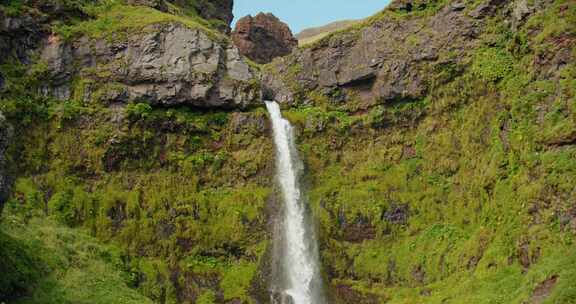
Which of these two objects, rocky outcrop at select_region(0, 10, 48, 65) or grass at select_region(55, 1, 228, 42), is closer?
rocky outcrop at select_region(0, 10, 48, 65)

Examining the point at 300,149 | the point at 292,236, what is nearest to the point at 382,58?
the point at 300,149

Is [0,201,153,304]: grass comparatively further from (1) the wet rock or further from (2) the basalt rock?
(2) the basalt rock

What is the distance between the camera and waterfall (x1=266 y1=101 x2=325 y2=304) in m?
29.2

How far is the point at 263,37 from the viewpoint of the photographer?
58.8 metres

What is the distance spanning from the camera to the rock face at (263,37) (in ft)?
190

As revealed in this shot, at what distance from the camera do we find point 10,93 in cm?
3056

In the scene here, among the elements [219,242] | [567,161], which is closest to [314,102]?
[219,242]

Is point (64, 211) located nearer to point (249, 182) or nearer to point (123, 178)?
point (123, 178)

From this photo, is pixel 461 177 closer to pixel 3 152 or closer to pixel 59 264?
pixel 59 264

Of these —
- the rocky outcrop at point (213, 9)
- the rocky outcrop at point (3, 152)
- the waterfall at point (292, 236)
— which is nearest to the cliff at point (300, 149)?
the waterfall at point (292, 236)

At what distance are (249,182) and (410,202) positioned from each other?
30.8ft

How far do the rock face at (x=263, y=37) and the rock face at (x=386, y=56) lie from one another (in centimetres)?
1756

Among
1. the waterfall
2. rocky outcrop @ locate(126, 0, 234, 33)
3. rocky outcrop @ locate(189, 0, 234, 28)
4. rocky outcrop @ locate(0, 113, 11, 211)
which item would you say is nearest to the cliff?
the waterfall

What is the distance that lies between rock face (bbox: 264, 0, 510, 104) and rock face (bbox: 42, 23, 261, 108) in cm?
504
